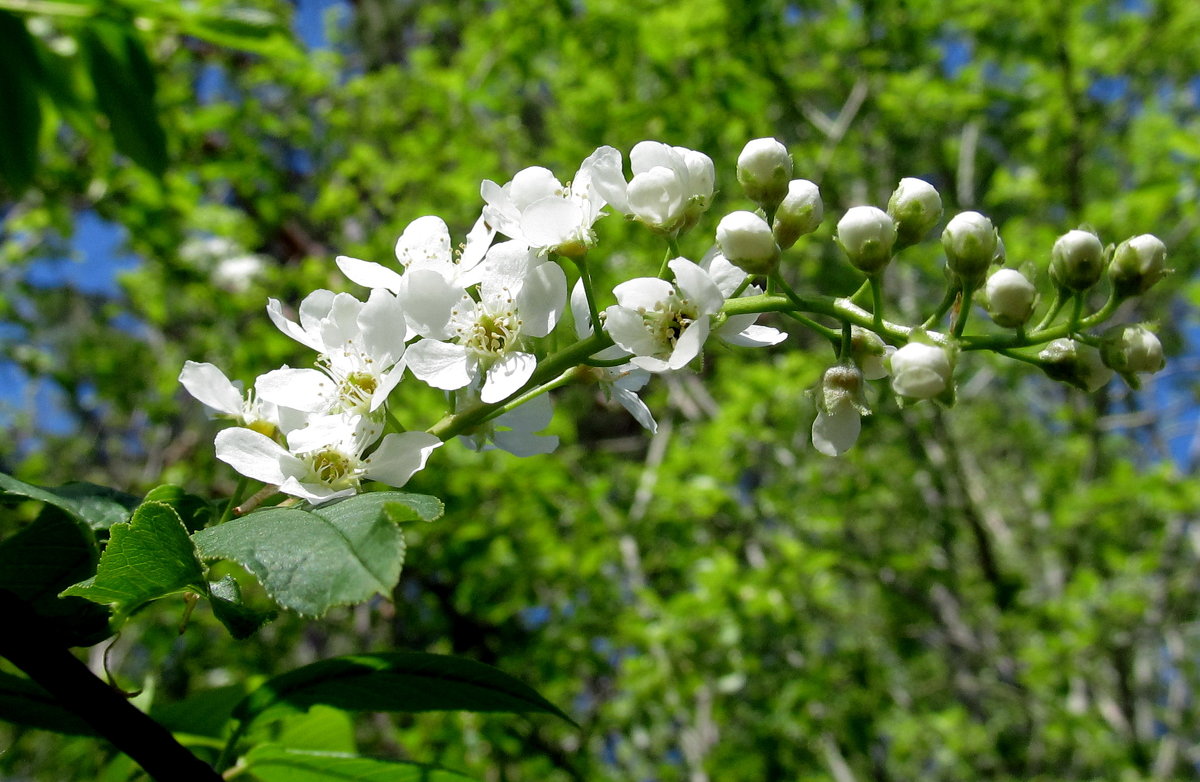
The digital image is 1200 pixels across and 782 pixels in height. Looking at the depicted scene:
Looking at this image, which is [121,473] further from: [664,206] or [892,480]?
[664,206]

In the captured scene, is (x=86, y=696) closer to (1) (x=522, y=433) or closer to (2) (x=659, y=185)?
(1) (x=522, y=433)

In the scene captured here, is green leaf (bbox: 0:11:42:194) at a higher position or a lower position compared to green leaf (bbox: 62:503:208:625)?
lower

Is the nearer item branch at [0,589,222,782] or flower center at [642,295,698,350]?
branch at [0,589,222,782]

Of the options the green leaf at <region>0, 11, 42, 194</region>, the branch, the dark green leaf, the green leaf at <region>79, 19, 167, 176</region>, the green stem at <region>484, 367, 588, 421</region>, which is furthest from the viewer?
the green leaf at <region>79, 19, 167, 176</region>

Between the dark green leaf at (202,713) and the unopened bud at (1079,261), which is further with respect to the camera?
the dark green leaf at (202,713)

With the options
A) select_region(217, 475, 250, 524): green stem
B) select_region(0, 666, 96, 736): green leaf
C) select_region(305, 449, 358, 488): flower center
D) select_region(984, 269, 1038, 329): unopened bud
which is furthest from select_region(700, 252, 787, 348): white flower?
select_region(0, 666, 96, 736): green leaf

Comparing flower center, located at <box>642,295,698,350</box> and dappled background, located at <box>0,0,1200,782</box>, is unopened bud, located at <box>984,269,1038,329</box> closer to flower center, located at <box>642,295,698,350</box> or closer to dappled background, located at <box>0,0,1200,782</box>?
flower center, located at <box>642,295,698,350</box>

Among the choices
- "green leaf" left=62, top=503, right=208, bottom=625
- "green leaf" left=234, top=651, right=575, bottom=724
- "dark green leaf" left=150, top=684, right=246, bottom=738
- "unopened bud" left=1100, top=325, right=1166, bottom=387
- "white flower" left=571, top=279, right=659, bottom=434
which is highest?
"green leaf" left=62, top=503, right=208, bottom=625

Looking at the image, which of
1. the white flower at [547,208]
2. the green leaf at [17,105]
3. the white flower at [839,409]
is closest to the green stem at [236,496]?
the white flower at [547,208]

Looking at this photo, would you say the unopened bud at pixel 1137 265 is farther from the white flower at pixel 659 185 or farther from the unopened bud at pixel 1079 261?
the white flower at pixel 659 185
